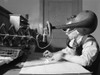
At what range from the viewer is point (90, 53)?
1.21 m

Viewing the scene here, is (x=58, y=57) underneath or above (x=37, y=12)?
underneath

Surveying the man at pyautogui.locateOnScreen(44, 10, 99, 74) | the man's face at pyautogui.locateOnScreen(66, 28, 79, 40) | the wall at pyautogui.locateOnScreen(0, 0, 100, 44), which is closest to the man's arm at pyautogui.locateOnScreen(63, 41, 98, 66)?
the man at pyautogui.locateOnScreen(44, 10, 99, 74)

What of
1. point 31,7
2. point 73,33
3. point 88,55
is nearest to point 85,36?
point 73,33

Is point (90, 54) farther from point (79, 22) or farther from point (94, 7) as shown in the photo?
point (94, 7)

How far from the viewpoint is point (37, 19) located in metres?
4.06

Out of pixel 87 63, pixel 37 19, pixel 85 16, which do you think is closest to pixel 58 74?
pixel 87 63

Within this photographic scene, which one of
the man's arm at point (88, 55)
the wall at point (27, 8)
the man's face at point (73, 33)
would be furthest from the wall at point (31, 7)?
the man's arm at point (88, 55)

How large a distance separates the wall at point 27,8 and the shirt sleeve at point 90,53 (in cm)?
289

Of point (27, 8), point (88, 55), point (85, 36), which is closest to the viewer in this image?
point (88, 55)

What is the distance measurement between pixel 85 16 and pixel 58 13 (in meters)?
3.03

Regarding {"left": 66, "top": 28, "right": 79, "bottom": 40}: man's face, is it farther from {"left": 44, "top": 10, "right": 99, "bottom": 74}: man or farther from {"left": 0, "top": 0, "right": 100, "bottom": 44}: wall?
{"left": 0, "top": 0, "right": 100, "bottom": 44}: wall

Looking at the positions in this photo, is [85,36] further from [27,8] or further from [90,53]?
[27,8]

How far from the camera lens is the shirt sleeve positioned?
1184mm

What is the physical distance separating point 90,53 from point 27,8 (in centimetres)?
306
